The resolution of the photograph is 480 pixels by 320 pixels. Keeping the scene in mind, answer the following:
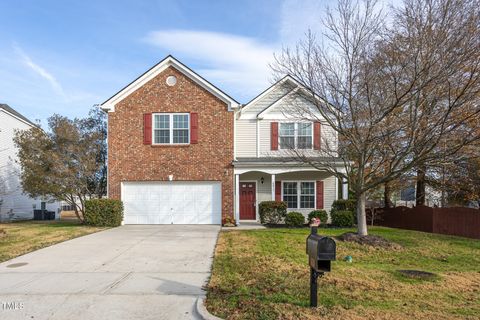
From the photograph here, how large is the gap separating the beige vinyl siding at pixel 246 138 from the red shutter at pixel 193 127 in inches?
87.7

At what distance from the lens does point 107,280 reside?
24.9 ft

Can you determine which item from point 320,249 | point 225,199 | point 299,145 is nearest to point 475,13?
point 320,249

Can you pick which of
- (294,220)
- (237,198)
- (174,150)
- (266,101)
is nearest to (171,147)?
(174,150)

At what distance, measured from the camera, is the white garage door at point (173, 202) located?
19.2 meters

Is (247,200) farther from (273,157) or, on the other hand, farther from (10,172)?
(10,172)

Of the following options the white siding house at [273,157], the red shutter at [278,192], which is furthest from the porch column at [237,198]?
the red shutter at [278,192]

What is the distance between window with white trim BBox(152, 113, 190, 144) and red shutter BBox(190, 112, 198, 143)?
0.22m

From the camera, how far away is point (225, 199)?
1912 centimetres

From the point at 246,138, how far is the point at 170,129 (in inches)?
153

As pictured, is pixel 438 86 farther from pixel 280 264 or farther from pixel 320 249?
pixel 320 249

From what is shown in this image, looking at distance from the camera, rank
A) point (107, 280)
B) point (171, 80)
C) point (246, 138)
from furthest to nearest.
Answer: point (246, 138) < point (171, 80) < point (107, 280)

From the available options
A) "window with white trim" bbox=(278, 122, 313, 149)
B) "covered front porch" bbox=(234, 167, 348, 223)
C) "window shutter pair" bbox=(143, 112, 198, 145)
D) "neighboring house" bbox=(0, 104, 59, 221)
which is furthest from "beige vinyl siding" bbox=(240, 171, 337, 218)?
"neighboring house" bbox=(0, 104, 59, 221)

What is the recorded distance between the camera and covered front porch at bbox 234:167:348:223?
20.4 m

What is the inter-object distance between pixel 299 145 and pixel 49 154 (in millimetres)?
12174
